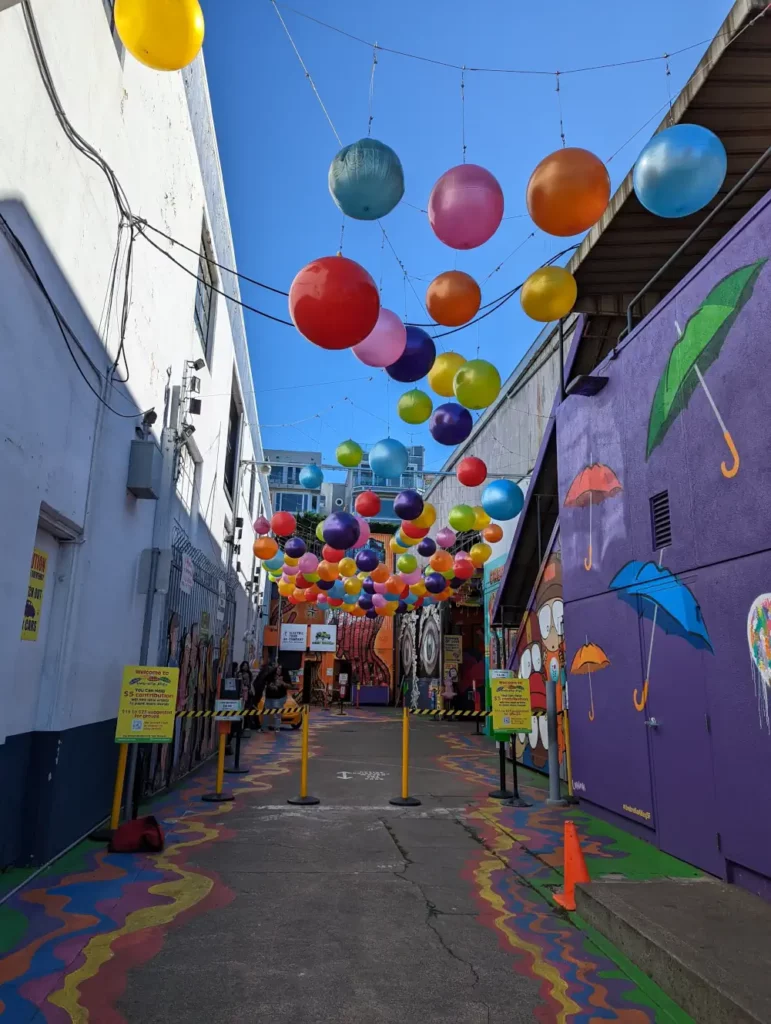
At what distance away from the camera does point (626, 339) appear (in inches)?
315

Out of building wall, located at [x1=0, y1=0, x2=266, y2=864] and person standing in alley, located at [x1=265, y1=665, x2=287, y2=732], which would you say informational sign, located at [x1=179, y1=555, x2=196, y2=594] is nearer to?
building wall, located at [x1=0, y1=0, x2=266, y2=864]

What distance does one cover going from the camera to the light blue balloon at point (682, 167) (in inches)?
209

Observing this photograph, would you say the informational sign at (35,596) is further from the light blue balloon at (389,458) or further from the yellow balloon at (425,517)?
the yellow balloon at (425,517)

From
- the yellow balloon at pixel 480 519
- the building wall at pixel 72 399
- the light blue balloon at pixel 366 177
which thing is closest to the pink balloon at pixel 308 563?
the yellow balloon at pixel 480 519

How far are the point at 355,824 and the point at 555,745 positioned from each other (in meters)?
2.90

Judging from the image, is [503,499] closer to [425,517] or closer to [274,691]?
[425,517]

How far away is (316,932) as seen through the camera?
4465 mm

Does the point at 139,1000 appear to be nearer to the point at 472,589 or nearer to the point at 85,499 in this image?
the point at 85,499

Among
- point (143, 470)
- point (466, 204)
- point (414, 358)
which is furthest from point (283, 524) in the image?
point (466, 204)

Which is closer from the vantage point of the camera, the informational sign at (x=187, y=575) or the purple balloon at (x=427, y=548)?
the informational sign at (x=187, y=575)

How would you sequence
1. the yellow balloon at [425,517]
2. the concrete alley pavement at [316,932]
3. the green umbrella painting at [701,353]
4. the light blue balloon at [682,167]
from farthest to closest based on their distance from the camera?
the yellow balloon at [425,517]
the green umbrella painting at [701,353]
the light blue balloon at [682,167]
the concrete alley pavement at [316,932]

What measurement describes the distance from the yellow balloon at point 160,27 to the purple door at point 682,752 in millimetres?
6152

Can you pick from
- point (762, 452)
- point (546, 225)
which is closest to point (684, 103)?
point (546, 225)

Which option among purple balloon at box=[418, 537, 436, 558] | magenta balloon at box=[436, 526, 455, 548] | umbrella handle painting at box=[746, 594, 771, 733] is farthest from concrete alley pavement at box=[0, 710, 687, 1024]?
purple balloon at box=[418, 537, 436, 558]
